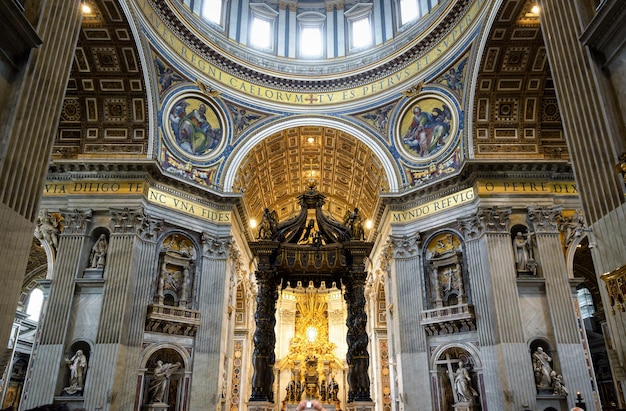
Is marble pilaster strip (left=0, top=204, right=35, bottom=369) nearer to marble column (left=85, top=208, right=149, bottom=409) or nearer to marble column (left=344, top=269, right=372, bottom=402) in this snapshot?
marble column (left=85, top=208, right=149, bottom=409)

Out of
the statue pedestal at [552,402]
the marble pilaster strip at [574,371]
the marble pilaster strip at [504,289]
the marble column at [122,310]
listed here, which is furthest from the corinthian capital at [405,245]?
the marble column at [122,310]

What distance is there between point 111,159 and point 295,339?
19.3 meters

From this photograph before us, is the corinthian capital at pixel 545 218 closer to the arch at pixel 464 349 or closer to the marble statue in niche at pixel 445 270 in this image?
the marble statue in niche at pixel 445 270

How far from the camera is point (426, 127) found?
19.7m

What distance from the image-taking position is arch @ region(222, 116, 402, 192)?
19875 mm

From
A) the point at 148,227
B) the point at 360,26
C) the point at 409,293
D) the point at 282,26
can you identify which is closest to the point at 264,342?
the point at 148,227

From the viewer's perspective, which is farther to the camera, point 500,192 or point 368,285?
point 368,285

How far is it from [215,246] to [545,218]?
1202 centimetres

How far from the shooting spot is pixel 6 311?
7.00m

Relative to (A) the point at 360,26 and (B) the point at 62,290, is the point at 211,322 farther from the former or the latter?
(A) the point at 360,26

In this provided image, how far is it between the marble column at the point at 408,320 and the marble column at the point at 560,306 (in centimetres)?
421

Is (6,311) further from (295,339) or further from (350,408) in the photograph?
(295,339)

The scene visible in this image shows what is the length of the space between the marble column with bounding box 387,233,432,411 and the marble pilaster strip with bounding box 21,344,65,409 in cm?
1129

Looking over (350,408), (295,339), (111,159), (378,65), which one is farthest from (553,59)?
(295,339)
